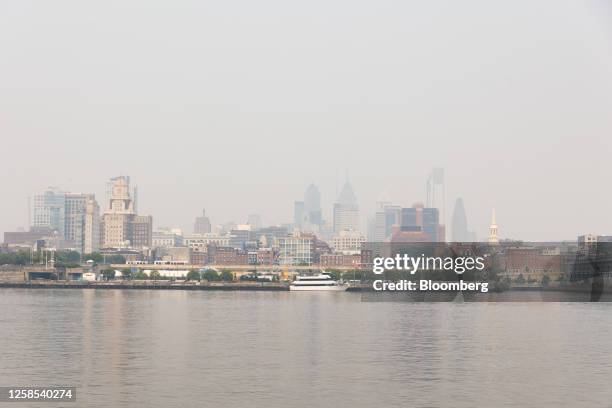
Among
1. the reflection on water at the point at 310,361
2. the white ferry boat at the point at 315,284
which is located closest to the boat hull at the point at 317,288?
the white ferry boat at the point at 315,284

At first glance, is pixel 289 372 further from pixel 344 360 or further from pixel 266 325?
pixel 266 325

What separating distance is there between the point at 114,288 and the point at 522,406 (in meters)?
115

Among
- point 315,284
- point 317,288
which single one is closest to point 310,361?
point 317,288

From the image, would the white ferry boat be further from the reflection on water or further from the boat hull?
the reflection on water

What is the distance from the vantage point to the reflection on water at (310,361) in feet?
93.0

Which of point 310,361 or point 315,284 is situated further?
point 315,284

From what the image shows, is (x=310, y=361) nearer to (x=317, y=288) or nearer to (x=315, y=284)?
(x=317, y=288)

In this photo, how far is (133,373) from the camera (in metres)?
31.8

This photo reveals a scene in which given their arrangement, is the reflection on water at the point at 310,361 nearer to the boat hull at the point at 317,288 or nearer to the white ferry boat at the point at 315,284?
the boat hull at the point at 317,288

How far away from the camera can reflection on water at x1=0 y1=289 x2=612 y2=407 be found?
93.0 ft

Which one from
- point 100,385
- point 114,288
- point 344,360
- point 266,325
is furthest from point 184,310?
point 114,288

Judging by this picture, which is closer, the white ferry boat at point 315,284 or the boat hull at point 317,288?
the boat hull at point 317,288

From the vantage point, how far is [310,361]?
3512 centimetres

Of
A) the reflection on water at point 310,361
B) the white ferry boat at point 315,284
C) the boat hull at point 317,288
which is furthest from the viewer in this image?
the white ferry boat at point 315,284
